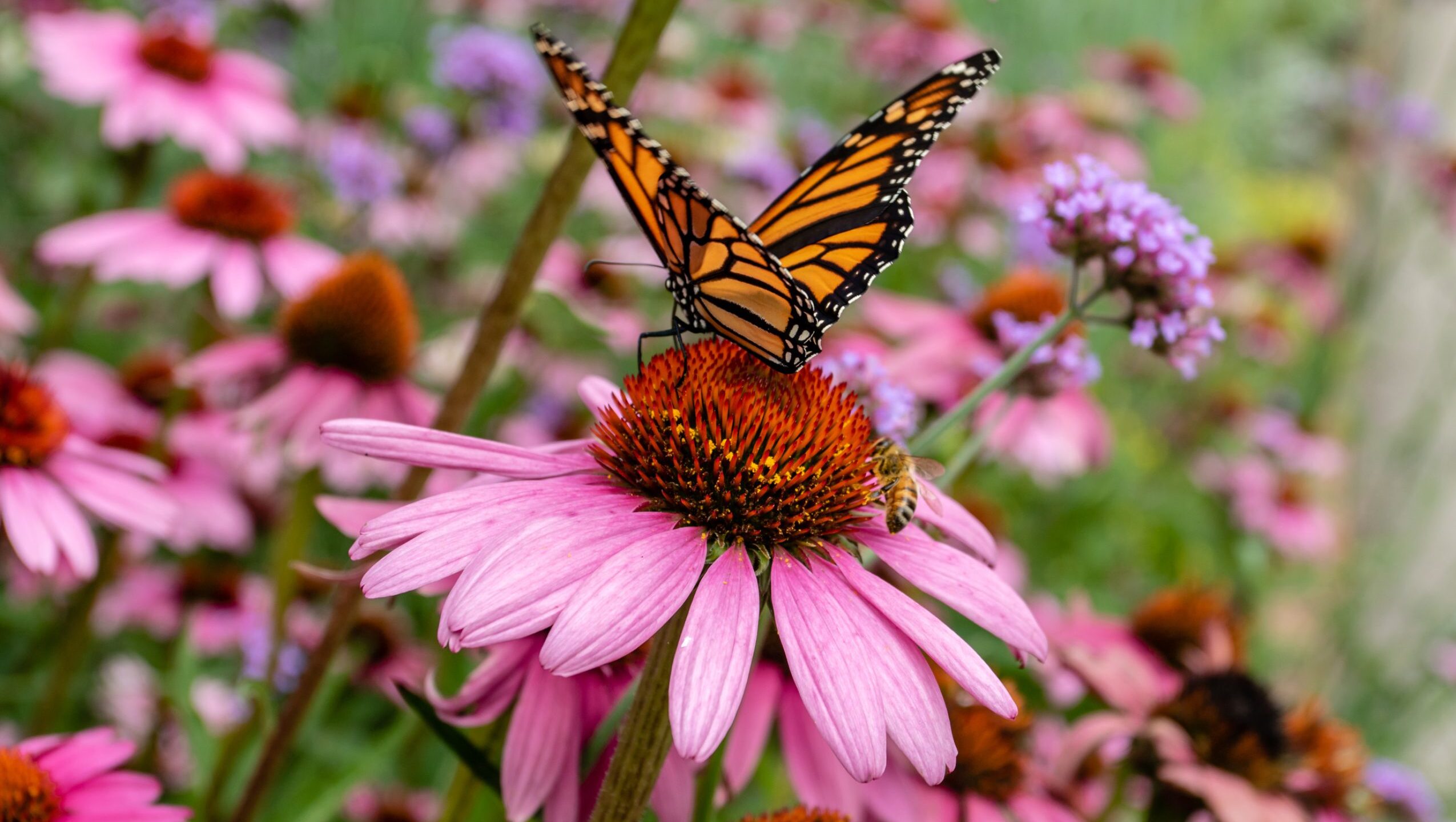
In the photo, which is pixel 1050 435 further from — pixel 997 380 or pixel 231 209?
pixel 231 209

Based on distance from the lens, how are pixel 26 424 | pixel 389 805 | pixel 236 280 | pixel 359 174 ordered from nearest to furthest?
pixel 26 424 → pixel 389 805 → pixel 236 280 → pixel 359 174

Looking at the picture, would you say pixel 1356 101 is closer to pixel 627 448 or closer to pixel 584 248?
pixel 584 248

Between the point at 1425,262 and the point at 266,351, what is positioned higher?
the point at 1425,262

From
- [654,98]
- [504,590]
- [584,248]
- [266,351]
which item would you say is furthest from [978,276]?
[504,590]

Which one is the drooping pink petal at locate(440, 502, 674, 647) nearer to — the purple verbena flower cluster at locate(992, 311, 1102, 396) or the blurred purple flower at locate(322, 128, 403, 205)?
the purple verbena flower cluster at locate(992, 311, 1102, 396)

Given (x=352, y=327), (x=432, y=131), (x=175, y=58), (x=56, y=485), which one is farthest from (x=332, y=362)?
(x=432, y=131)

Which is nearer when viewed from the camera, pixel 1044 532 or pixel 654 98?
pixel 1044 532

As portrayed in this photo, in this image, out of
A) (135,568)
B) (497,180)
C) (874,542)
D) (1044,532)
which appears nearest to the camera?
(874,542)
